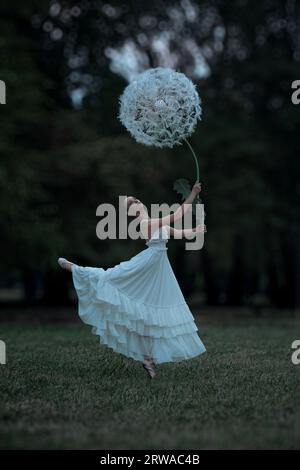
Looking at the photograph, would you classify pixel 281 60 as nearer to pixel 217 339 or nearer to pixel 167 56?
pixel 167 56

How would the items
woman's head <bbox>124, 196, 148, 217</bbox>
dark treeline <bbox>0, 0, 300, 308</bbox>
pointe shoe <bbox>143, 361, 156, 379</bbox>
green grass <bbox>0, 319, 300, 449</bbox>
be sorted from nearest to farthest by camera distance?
green grass <bbox>0, 319, 300, 449</bbox> < pointe shoe <bbox>143, 361, 156, 379</bbox> < woman's head <bbox>124, 196, 148, 217</bbox> < dark treeline <bbox>0, 0, 300, 308</bbox>

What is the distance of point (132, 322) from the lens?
922 centimetres

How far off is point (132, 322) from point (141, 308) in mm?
216

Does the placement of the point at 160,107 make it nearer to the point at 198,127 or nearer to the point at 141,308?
the point at 141,308

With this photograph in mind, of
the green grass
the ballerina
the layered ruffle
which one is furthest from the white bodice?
the green grass

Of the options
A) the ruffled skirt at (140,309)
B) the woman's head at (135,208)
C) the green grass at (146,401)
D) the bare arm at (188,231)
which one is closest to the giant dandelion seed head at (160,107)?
the woman's head at (135,208)

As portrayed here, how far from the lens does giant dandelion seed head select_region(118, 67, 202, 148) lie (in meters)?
9.51

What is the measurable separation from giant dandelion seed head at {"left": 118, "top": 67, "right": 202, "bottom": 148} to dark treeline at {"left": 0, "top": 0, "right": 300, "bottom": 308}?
1629 cm

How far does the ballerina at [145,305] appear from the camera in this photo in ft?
30.1

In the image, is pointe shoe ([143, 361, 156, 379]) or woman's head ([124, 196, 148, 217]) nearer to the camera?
pointe shoe ([143, 361, 156, 379])

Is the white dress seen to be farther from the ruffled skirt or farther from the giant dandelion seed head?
the giant dandelion seed head

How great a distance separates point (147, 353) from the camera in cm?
939

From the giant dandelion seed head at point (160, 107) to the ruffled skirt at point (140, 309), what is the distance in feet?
5.26
